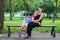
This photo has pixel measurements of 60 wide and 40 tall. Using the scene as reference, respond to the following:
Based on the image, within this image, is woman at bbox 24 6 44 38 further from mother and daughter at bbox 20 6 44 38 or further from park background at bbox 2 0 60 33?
park background at bbox 2 0 60 33

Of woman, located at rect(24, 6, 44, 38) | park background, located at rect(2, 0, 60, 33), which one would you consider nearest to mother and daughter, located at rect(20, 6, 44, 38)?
woman, located at rect(24, 6, 44, 38)

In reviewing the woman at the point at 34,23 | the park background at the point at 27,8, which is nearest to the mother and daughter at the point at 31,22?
the woman at the point at 34,23

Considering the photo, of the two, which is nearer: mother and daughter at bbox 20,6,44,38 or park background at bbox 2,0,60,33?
mother and daughter at bbox 20,6,44,38

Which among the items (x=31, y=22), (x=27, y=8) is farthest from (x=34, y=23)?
(x=27, y=8)

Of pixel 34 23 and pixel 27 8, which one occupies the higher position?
pixel 34 23

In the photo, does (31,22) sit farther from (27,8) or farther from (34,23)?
(27,8)

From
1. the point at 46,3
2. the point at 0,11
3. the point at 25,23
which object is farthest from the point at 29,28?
the point at 46,3

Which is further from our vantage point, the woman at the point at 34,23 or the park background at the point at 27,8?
the park background at the point at 27,8

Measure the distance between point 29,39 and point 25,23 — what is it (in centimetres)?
83

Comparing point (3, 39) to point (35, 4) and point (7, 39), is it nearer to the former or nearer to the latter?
point (7, 39)

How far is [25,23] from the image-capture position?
11.4 m

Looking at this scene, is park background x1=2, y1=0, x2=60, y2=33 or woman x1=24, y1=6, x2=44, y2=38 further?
park background x1=2, y1=0, x2=60, y2=33

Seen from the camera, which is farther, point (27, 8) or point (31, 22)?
point (27, 8)

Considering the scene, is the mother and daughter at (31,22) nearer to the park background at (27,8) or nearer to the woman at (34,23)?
the woman at (34,23)
